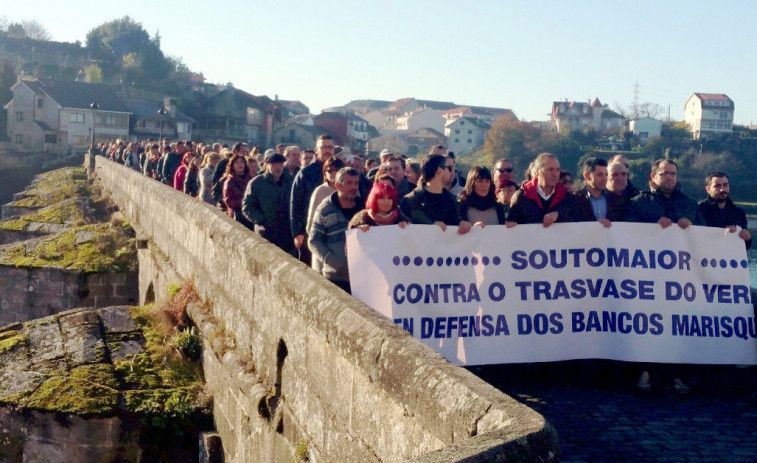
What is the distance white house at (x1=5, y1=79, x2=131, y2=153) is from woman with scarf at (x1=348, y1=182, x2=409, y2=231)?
71258mm

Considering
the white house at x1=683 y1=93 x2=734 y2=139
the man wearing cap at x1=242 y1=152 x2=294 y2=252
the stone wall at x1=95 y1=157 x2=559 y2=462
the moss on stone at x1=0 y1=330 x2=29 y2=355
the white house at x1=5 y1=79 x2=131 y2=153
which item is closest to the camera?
the stone wall at x1=95 y1=157 x2=559 y2=462

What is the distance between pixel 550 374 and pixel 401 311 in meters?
1.34

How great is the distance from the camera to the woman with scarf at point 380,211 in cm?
679

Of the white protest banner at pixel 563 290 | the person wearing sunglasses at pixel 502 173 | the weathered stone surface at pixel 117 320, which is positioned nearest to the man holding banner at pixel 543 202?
the white protest banner at pixel 563 290

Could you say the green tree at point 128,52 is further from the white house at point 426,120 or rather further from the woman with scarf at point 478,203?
the woman with scarf at point 478,203

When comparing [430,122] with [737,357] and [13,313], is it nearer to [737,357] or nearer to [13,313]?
[13,313]

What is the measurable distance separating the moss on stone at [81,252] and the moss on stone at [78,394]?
26.5 feet

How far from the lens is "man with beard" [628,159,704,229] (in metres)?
7.45

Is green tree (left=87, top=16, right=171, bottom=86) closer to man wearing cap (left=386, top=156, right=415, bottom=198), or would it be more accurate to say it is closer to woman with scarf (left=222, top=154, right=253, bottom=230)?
woman with scarf (left=222, top=154, right=253, bottom=230)

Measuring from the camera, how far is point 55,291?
1571 cm

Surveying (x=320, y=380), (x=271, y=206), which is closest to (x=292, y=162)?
(x=271, y=206)

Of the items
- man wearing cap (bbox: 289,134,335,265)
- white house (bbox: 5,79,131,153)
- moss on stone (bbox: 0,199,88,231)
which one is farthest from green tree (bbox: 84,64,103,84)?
man wearing cap (bbox: 289,134,335,265)

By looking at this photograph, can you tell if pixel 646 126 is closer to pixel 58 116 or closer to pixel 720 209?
pixel 58 116

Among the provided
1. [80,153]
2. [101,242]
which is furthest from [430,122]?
[101,242]
